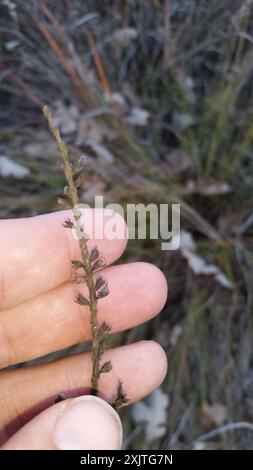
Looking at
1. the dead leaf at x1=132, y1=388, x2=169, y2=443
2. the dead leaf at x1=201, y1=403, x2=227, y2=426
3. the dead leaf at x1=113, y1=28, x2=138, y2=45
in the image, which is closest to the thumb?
the dead leaf at x1=132, y1=388, x2=169, y2=443

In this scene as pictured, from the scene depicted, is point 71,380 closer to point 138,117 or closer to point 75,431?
point 75,431

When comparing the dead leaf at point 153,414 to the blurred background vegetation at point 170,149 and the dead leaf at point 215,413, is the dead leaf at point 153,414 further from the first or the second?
the dead leaf at point 215,413

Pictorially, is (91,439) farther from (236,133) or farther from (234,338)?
(236,133)

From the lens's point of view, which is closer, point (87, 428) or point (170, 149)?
point (87, 428)

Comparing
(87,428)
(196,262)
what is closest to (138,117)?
(196,262)

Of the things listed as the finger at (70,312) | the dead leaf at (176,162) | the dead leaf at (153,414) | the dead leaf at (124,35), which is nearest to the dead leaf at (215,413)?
the dead leaf at (153,414)

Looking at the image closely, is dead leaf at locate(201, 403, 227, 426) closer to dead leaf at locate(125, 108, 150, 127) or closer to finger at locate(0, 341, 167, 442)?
finger at locate(0, 341, 167, 442)

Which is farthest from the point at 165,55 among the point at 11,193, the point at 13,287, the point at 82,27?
the point at 13,287
